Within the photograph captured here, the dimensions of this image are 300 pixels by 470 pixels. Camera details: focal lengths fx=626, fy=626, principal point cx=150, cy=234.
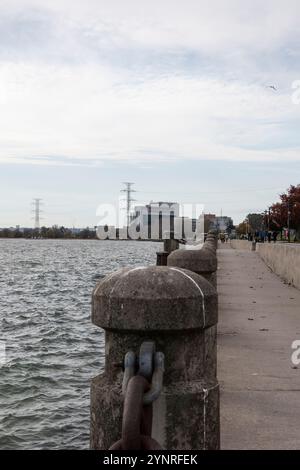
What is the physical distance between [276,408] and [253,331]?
3842 mm

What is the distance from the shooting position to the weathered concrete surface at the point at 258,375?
4410mm

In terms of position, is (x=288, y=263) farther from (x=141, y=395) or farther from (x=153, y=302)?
(x=141, y=395)

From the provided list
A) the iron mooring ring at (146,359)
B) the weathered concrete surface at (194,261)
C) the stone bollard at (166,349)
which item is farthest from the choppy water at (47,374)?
the iron mooring ring at (146,359)

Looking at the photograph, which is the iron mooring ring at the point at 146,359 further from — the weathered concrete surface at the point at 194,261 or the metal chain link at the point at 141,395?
the weathered concrete surface at the point at 194,261

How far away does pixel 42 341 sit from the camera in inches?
617

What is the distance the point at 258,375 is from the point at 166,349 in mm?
3786

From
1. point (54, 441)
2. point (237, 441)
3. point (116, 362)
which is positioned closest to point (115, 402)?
point (116, 362)

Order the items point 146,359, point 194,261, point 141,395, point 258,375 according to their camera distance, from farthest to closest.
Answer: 1. point 194,261
2. point 258,375
3. point 146,359
4. point 141,395

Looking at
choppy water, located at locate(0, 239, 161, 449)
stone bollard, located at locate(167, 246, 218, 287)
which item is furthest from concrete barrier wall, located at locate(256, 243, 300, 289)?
stone bollard, located at locate(167, 246, 218, 287)

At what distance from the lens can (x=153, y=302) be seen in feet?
8.46

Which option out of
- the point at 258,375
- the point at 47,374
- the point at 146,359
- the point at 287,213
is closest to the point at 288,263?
the point at 47,374

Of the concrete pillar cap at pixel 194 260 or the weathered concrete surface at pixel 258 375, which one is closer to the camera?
→ the weathered concrete surface at pixel 258 375

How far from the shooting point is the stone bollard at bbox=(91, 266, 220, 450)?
257cm
